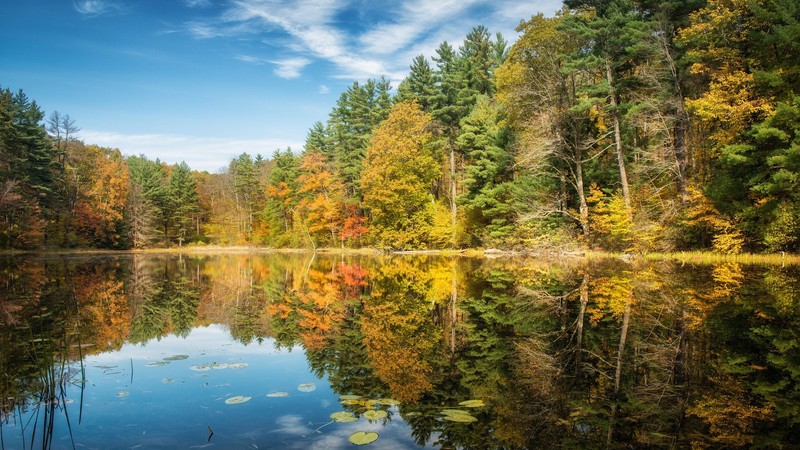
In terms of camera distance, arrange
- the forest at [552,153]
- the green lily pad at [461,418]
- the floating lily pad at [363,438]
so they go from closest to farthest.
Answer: the floating lily pad at [363,438]
the green lily pad at [461,418]
the forest at [552,153]

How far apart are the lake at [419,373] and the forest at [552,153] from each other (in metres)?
10.0

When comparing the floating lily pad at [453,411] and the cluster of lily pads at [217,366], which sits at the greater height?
the floating lily pad at [453,411]

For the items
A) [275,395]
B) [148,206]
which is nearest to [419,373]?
[275,395]

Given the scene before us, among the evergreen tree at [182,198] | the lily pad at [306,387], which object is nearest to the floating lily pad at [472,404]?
the lily pad at [306,387]

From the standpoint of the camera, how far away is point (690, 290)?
11.6 m

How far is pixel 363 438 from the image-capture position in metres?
3.96

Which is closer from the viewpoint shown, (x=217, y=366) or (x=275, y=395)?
(x=275, y=395)

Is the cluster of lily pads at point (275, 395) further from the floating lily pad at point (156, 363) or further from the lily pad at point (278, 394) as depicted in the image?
the floating lily pad at point (156, 363)

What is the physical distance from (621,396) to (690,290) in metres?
8.43

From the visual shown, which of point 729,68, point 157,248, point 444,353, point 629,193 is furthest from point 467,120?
point 157,248

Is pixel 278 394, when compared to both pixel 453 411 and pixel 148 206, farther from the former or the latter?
pixel 148 206

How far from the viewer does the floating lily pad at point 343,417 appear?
14.5ft

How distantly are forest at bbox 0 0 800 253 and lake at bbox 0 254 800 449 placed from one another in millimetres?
10009

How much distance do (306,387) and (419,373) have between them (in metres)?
1.44
